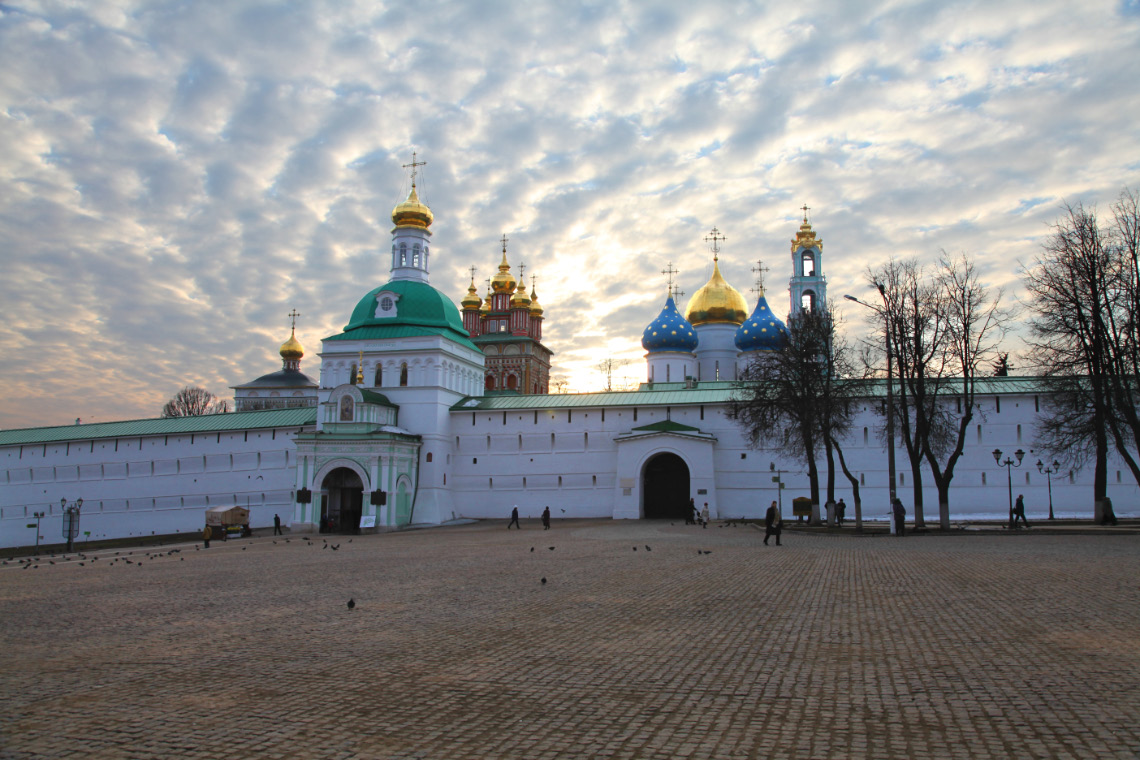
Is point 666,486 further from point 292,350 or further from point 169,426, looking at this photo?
point 292,350

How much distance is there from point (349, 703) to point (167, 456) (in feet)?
153

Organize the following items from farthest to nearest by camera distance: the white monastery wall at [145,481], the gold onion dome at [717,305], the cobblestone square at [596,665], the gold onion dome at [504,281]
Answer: the gold onion dome at [504,281] < the gold onion dome at [717,305] < the white monastery wall at [145,481] < the cobblestone square at [596,665]

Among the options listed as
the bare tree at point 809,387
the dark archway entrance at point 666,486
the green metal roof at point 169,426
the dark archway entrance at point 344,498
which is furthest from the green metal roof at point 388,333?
the bare tree at point 809,387

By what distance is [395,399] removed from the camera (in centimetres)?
4484

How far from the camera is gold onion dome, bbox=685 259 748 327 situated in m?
58.5

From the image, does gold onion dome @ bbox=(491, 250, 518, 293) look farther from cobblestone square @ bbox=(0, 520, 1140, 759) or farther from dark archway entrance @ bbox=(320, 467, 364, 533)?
cobblestone square @ bbox=(0, 520, 1140, 759)

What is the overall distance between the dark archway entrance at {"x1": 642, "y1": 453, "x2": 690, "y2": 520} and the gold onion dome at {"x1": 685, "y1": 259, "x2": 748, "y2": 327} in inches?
689

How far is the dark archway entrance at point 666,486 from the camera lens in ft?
143

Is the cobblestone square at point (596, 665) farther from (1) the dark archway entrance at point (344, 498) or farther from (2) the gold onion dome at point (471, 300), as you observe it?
(2) the gold onion dome at point (471, 300)

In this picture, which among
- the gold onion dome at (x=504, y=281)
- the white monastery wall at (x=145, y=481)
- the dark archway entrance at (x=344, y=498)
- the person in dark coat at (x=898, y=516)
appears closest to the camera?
the person in dark coat at (x=898, y=516)

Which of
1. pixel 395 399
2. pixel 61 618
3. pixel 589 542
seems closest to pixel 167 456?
pixel 395 399

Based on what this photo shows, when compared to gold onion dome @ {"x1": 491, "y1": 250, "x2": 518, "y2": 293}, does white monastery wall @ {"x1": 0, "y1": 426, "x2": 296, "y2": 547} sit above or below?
below

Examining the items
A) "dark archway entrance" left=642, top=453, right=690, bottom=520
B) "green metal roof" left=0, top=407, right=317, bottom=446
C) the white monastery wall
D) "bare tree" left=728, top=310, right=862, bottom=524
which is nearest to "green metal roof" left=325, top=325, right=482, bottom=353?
"green metal roof" left=0, top=407, right=317, bottom=446

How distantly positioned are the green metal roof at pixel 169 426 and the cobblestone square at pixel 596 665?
31.9m
